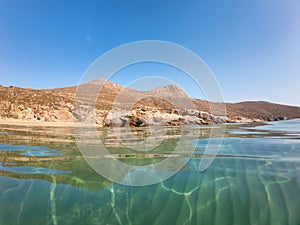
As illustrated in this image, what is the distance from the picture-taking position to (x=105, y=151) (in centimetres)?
769

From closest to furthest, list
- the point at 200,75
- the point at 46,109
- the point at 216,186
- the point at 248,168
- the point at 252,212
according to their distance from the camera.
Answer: the point at 252,212
the point at 216,186
the point at 248,168
the point at 200,75
the point at 46,109

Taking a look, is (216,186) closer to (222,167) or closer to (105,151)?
(222,167)

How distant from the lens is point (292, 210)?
13.3 ft

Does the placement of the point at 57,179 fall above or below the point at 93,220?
above

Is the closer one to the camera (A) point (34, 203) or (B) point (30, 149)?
(A) point (34, 203)

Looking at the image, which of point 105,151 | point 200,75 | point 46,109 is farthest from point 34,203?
point 46,109

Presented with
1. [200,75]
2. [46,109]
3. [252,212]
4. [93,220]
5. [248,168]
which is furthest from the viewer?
[46,109]

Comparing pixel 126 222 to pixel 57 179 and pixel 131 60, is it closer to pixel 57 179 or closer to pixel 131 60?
pixel 57 179

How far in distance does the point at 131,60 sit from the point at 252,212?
567 cm

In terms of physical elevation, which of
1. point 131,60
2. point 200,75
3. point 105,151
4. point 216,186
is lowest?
point 216,186

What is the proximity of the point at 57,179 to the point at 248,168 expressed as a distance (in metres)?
4.76

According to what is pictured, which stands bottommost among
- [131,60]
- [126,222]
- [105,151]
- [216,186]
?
[126,222]

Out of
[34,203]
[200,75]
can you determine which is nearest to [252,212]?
[34,203]

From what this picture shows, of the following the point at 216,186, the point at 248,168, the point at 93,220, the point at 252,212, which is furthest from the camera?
the point at 248,168
